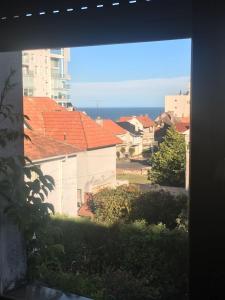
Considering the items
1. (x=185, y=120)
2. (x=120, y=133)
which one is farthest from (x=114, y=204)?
(x=185, y=120)

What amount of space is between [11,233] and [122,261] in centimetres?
69

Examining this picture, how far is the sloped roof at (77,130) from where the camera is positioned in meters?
2.09

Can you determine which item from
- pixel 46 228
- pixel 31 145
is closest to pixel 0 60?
pixel 31 145

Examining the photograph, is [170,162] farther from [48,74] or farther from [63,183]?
[48,74]

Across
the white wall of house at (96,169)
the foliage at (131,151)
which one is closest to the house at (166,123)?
the foliage at (131,151)

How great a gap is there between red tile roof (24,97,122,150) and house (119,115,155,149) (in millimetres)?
141

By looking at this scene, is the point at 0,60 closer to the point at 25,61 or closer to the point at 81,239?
the point at 25,61

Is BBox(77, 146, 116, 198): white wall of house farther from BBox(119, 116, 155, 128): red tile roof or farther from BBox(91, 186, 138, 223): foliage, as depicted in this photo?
BBox(119, 116, 155, 128): red tile roof

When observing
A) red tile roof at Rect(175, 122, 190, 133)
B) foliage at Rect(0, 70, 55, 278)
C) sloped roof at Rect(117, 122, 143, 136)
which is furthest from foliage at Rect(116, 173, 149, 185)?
foliage at Rect(0, 70, 55, 278)

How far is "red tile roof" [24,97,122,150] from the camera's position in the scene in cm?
210

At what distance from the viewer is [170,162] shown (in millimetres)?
1907

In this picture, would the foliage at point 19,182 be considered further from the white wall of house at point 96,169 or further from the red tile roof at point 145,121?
the red tile roof at point 145,121

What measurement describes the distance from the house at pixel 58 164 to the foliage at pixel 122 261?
106 millimetres

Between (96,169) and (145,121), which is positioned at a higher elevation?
(145,121)
